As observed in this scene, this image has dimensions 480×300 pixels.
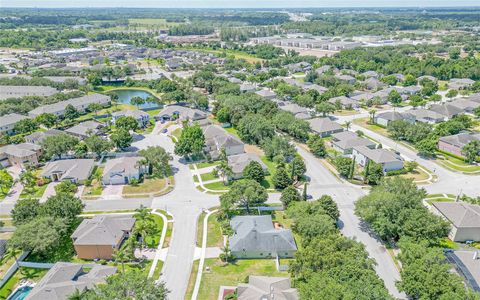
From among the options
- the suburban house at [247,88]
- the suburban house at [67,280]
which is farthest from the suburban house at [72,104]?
the suburban house at [67,280]

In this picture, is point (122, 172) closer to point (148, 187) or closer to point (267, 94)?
point (148, 187)

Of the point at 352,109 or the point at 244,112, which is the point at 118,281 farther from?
the point at 352,109

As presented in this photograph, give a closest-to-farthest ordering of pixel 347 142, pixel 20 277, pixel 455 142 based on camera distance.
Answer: pixel 20 277, pixel 455 142, pixel 347 142

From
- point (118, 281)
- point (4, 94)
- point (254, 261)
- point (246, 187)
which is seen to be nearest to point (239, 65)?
point (4, 94)

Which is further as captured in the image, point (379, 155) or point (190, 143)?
point (190, 143)

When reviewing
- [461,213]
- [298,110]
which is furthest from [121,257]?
[298,110]

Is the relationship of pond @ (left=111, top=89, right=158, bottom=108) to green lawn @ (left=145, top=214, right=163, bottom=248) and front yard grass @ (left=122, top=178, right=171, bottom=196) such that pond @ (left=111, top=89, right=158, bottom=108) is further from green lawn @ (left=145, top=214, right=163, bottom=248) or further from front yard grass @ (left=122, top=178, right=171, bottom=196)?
green lawn @ (left=145, top=214, right=163, bottom=248)

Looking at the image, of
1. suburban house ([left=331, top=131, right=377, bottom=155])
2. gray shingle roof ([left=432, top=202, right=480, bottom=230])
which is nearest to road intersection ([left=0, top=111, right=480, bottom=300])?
suburban house ([left=331, top=131, right=377, bottom=155])
